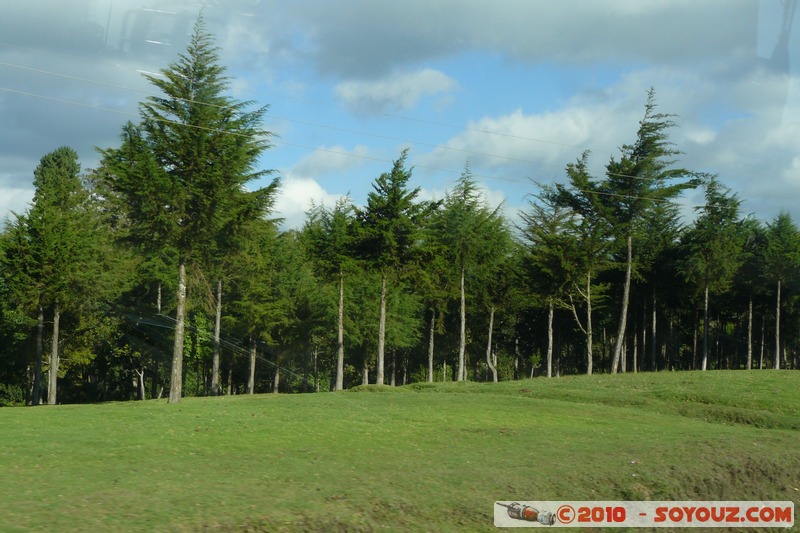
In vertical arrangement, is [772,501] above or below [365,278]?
below

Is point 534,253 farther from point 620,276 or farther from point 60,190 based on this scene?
point 60,190

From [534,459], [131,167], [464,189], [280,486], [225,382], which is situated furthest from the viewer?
[225,382]

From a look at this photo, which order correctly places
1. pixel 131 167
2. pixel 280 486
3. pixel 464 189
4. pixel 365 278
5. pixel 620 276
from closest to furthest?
pixel 280 486, pixel 131 167, pixel 365 278, pixel 464 189, pixel 620 276

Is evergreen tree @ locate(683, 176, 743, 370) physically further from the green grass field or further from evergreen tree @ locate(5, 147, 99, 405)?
evergreen tree @ locate(5, 147, 99, 405)

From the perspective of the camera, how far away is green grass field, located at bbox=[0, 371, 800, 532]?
961 centimetres

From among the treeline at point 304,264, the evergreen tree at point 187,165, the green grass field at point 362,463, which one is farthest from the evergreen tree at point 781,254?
the evergreen tree at point 187,165

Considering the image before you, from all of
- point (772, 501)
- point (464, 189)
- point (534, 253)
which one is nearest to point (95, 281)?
point (464, 189)

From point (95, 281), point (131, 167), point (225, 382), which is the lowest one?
point (225, 382)

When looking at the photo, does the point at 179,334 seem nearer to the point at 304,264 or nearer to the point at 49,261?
the point at 49,261

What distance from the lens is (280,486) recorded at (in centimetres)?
1111

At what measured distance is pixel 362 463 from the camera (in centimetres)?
1351

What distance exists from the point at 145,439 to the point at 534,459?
301 inches

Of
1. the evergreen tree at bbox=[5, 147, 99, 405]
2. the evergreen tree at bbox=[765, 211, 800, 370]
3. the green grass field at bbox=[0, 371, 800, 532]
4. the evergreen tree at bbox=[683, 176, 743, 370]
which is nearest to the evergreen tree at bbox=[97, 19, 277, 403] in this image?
the green grass field at bbox=[0, 371, 800, 532]

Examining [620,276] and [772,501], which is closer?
[772,501]
